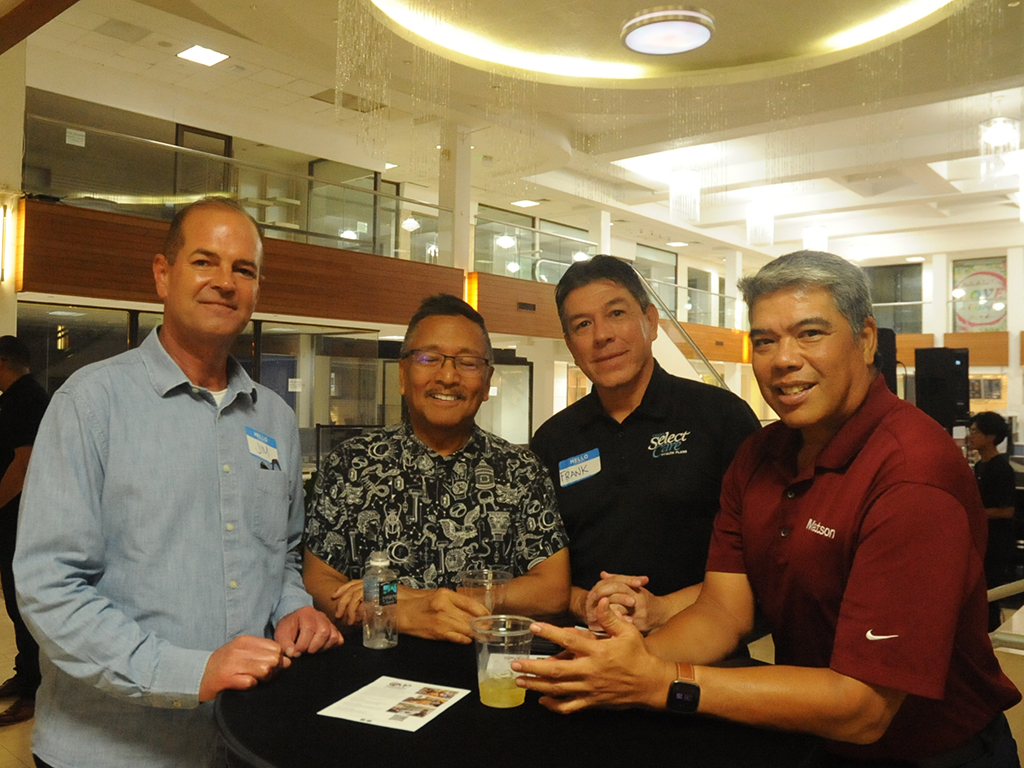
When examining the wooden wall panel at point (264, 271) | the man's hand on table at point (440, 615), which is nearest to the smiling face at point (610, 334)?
the man's hand on table at point (440, 615)

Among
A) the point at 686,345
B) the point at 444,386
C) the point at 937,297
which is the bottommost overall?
the point at 444,386

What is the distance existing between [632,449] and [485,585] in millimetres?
818

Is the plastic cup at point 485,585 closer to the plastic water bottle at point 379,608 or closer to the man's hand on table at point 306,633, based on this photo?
the plastic water bottle at point 379,608

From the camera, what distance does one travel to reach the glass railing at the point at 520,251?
12.6 m

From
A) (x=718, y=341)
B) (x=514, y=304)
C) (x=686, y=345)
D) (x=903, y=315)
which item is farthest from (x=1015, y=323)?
(x=514, y=304)

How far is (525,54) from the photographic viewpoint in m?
8.75

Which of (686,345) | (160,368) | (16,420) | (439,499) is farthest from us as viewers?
(686,345)

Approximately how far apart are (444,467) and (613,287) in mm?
801

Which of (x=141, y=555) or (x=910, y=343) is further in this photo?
(x=910, y=343)

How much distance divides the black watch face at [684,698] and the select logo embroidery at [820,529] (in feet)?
1.40

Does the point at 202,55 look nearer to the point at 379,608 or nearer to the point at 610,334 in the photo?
the point at 610,334

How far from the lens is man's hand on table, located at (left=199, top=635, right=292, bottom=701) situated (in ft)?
5.06

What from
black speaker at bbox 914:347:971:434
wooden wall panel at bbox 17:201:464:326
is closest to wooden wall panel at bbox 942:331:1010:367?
black speaker at bbox 914:347:971:434

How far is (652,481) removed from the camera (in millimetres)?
2443
